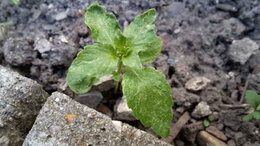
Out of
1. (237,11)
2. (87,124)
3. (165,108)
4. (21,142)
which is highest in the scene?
(237,11)

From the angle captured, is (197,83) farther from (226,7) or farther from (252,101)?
(226,7)

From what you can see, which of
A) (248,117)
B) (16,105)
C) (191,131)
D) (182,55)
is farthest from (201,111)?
(16,105)

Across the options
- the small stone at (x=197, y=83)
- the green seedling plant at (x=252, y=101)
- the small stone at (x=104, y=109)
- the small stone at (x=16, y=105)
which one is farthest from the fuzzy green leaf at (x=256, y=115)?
the small stone at (x=16, y=105)

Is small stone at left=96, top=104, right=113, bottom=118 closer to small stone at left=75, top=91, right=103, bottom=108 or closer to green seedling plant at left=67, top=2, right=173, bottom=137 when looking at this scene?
small stone at left=75, top=91, right=103, bottom=108

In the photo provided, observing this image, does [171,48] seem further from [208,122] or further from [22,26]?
[22,26]

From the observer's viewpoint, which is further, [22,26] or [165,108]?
[22,26]

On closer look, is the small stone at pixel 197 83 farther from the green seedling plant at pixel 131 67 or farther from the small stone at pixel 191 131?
the green seedling plant at pixel 131 67

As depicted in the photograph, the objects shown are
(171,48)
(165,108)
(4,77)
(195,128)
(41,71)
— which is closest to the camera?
(165,108)

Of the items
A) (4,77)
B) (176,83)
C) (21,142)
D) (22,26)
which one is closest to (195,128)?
(176,83)
